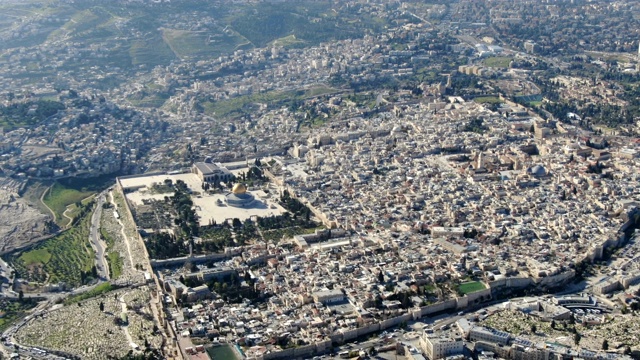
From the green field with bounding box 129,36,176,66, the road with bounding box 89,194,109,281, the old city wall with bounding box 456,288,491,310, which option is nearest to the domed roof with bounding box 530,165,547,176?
the old city wall with bounding box 456,288,491,310

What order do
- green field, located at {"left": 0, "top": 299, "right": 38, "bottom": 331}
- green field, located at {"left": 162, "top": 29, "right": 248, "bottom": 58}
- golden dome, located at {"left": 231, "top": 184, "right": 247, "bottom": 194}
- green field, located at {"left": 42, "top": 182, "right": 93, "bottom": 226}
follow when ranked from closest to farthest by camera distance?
1. green field, located at {"left": 0, "top": 299, "right": 38, "bottom": 331}
2. golden dome, located at {"left": 231, "top": 184, "right": 247, "bottom": 194}
3. green field, located at {"left": 42, "top": 182, "right": 93, "bottom": 226}
4. green field, located at {"left": 162, "top": 29, "right": 248, "bottom": 58}

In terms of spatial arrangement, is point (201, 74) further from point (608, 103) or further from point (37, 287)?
point (37, 287)

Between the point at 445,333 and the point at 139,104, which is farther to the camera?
the point at 139,104

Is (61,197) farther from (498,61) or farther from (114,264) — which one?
(498,61)

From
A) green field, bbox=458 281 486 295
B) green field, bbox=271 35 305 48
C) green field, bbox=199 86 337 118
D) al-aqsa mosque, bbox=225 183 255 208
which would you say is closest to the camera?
green field, bbox=458 281 486 295

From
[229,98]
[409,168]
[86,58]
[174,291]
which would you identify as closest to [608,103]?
[409,168]

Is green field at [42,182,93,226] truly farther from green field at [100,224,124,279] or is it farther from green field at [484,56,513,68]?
green field at [484,56,513,68]
